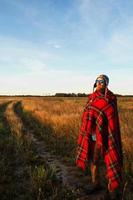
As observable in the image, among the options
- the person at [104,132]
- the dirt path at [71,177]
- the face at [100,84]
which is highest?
the face at [100,84]

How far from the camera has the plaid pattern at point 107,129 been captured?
6.46 m

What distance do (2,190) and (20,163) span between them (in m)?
2.50

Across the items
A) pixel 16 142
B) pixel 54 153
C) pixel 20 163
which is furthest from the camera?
pixel 16 142

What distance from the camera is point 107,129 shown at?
21.6ft

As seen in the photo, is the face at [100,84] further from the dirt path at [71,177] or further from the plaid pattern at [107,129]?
the dirt path at [71,177]

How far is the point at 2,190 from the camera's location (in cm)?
680

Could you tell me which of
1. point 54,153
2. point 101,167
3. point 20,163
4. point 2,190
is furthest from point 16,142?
point 2,190

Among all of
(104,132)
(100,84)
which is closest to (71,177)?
(104,132)

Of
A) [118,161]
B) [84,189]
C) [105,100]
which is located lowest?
[84,189]

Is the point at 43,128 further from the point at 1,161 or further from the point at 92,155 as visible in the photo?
the point at 92,155

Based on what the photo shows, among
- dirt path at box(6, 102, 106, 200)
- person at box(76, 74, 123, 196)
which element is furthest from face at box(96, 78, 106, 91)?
dirt path at box(6, 102, 106, 200)

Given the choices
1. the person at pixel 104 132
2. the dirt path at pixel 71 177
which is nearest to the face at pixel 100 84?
the person at pixel 104 132

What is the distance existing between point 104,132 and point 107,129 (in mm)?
87

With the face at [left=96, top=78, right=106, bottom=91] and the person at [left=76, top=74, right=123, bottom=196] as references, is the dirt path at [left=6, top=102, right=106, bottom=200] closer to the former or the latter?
the person at [left=76, top=74, right=123, bottom=196]
